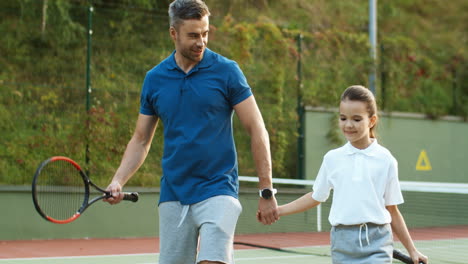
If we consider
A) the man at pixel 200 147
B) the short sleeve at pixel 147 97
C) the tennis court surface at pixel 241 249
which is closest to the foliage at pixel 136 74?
the tennis court surface at pixel 241 249

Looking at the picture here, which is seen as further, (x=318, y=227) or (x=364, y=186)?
(x=318, y=227)

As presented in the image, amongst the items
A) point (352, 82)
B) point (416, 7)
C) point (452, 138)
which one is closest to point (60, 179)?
point (352, 82)

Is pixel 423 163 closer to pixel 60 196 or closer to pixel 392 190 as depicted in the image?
pixel 60 196

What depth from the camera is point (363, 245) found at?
3.32m

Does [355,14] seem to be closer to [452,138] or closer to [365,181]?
[452,138]

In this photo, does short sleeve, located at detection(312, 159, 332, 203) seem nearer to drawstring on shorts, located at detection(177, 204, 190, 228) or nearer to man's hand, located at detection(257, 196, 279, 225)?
man's hand, located at detection(257, 196, 279, 225)

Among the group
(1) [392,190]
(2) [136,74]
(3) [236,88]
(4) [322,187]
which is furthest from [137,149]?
(2) [136,74]

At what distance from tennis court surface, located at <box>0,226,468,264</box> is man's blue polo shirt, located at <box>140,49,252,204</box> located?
4.38 metres

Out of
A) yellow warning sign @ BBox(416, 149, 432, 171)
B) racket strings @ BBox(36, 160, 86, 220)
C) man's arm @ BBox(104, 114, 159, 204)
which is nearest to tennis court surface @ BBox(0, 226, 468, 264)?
yellow warning sign @ BBox(416, 149, 432, 171)

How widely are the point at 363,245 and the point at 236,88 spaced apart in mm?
906

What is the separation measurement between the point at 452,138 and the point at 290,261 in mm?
7995

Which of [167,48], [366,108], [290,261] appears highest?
[167,48]

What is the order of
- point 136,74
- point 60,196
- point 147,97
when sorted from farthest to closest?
point 136,74 → point 60,196 → point 147,97

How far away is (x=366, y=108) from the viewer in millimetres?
3414
